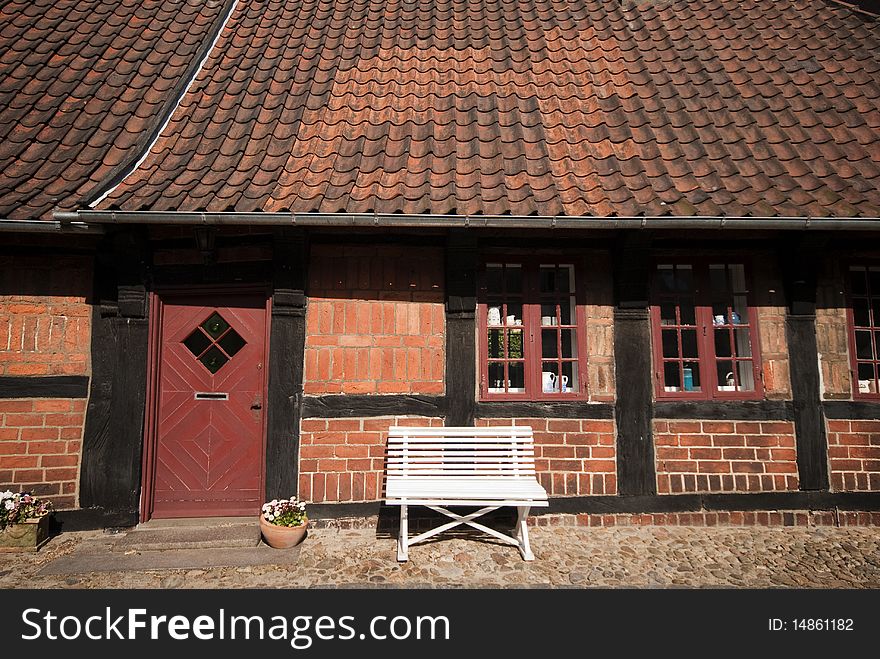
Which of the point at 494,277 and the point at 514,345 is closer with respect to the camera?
the point at 494,277

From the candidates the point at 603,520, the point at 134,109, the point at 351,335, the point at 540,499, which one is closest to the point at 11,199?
the point at 134,109

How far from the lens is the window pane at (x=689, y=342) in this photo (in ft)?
16.1

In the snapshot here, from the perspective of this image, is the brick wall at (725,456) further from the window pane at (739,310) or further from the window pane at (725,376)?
the window pane at (739,310)

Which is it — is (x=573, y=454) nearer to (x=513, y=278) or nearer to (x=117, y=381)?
(x=513, y=278)

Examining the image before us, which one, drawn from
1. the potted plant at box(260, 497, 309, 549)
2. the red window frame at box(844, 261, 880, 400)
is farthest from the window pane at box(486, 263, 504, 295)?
the red window frame at box(844, 261, 880, 400)

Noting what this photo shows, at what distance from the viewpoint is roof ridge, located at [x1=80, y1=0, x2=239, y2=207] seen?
13.9 ft

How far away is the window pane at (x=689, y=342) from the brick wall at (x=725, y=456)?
0.67 m

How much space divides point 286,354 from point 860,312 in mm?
5677

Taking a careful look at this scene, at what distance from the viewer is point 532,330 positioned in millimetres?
4828

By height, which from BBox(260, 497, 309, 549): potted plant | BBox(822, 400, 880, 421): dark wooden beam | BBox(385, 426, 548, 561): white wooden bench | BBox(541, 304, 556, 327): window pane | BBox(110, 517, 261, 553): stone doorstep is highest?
BBox(541, 304, 556, 327): window pane

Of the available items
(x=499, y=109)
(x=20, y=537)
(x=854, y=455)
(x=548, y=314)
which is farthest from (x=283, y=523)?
(x=854, y=455)

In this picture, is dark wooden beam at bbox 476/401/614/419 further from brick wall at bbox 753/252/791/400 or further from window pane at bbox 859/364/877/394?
window pane at bbox 859/364/877/394

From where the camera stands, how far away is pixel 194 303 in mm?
4805

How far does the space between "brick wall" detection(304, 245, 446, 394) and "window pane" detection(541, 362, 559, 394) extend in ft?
3.34
